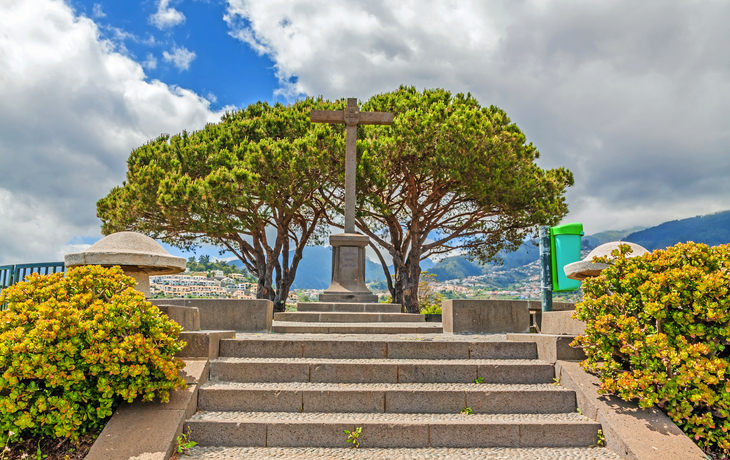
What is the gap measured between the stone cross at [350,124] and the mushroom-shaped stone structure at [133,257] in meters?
5.10

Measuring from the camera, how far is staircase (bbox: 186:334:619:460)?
3812mm

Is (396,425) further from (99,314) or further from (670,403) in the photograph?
(99,314)

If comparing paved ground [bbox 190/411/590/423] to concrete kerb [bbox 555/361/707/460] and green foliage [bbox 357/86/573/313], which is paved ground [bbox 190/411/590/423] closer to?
concrete kerb [bbox 555/361/707/460]

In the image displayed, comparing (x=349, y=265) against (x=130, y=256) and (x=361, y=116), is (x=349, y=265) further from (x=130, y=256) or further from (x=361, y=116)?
(x=130, y=256)

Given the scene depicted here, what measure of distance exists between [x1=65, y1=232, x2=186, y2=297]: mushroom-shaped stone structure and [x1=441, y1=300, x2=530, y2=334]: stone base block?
439 centimetres

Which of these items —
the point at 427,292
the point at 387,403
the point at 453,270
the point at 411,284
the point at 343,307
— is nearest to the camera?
the point at 387,403

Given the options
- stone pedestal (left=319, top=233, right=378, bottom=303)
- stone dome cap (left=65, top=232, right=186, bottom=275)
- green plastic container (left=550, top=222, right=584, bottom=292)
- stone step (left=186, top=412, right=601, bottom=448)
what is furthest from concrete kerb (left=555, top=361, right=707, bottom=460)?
stone pedestal (left=319, top=233, right=378, bottom=303)

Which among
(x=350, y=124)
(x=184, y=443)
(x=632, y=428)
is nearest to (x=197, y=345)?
(x=184, y=443)

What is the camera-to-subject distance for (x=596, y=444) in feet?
12.8

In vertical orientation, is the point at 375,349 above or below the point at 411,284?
below

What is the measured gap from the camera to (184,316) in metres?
5.16

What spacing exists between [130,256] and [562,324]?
229 inches

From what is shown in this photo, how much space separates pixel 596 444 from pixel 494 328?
3.36 m

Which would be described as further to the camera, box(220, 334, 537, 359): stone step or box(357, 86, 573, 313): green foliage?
box(357, 86, 573, 313): green foliage
